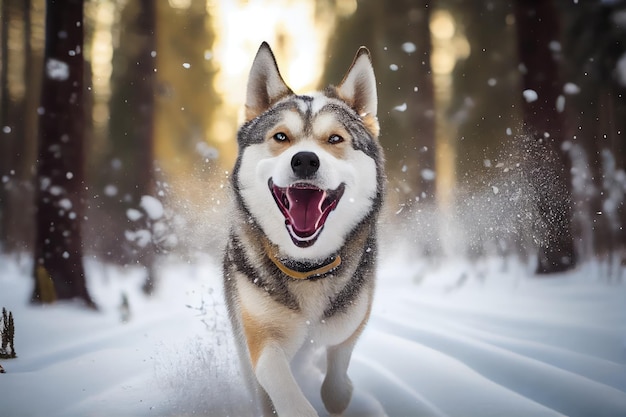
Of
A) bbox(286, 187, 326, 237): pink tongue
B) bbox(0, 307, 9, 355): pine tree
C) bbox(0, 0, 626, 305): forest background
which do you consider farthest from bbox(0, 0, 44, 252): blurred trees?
bbox(286, 187, 326, 237): pink tongue

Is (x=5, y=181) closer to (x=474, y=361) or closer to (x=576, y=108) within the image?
(x=474, y=361)

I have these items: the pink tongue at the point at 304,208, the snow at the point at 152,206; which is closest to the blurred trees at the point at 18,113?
the snow at the point at 152,206

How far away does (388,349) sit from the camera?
2.76 meters

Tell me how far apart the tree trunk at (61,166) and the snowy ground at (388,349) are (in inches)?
5.4

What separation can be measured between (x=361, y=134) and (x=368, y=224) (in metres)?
0.45

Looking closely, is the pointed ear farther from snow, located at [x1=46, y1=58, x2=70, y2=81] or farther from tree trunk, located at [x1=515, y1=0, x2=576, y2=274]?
snow, located at [x1=46, y1=58, x2=70, y2=81]

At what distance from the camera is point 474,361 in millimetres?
2742

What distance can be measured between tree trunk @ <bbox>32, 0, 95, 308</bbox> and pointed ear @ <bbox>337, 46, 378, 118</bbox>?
6.61 ft

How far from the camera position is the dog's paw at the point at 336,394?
89.3 inches

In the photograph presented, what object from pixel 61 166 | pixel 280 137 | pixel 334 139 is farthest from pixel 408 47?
pixel 61 166

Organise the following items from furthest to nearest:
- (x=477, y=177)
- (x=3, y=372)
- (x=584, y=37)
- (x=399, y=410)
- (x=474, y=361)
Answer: (x=584, y=37) < (x=477, y=177) < (x=474, y=361) < (x=3, y=372) < (x=399, y=410)

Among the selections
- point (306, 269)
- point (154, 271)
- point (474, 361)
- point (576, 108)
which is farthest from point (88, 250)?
point (576, 108)

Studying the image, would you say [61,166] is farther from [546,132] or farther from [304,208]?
[546,132]

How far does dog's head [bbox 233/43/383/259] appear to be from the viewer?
1898mm
